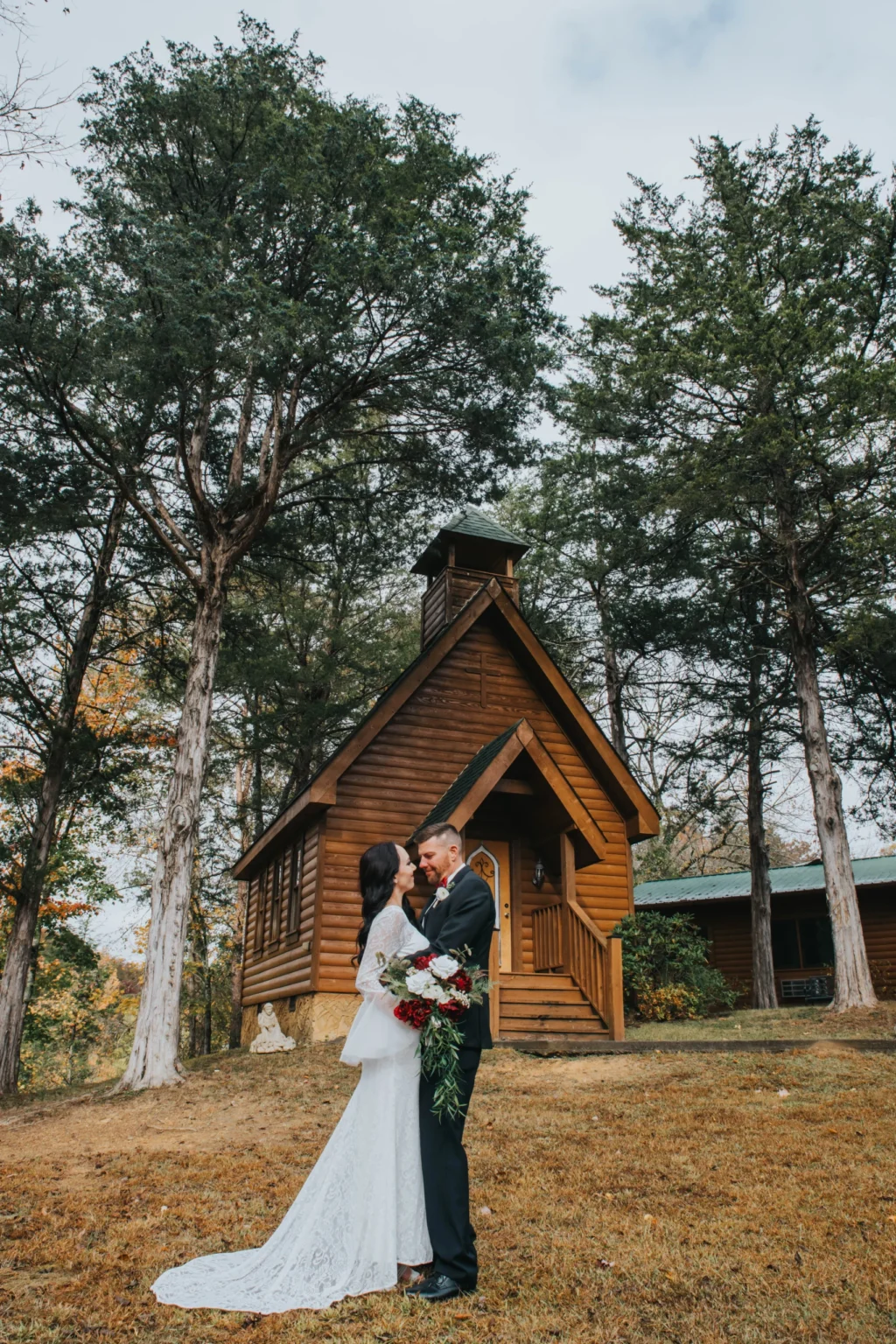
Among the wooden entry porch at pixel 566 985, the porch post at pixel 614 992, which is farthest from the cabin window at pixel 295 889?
the porch post at pixel 614 992

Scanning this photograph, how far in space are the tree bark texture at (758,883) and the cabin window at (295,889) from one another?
11.5 m

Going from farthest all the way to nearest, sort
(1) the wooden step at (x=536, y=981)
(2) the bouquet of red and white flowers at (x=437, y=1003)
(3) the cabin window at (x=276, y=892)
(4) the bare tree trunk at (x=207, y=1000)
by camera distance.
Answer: (4) the bare tree trunk at (x=207, y=1000)
(3) the cabin window at (x=276, y=892)
(1) the wooden step at (x=536, y=981)
(2) the bouquet of red and white flowers at (x=437, y=1003)

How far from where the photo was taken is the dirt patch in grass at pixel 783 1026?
13164 mm

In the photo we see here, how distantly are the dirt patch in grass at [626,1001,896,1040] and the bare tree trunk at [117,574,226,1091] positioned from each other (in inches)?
242

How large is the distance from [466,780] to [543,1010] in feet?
10.8

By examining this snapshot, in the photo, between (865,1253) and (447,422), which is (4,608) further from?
(865,1253)

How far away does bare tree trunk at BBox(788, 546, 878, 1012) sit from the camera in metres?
16.0

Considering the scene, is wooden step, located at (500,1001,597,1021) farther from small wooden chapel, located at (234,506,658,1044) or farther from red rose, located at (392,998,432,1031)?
red rose, located at (392,998,432,1031)

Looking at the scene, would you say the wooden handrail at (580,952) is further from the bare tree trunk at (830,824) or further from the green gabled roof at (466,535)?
the green gabled roof at (466,535)

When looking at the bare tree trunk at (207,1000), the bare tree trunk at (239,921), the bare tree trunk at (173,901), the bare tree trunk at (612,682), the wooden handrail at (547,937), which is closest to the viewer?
the bare tree trunk at (173,901)

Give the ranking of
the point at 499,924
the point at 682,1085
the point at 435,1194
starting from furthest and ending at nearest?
the point at 499,924 < the point at 682,1085 < the point at 435,1194

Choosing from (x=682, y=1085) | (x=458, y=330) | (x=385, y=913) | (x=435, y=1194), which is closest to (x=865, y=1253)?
→ (x=435, y=1194)

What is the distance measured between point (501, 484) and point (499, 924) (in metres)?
7.83

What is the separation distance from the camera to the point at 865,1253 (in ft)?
14.7
